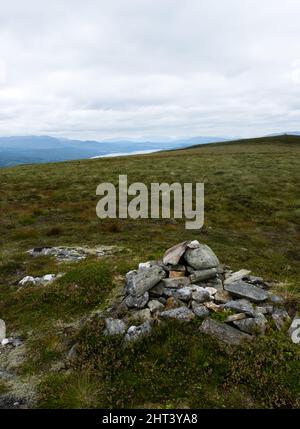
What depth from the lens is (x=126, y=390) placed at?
852 cm

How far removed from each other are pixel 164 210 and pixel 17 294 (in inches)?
734

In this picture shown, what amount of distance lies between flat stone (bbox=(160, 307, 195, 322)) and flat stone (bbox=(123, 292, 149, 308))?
81 centimetres

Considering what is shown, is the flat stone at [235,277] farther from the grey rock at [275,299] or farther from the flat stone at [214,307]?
the flat stone at [214,307]

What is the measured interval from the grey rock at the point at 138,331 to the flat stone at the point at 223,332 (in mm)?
1497

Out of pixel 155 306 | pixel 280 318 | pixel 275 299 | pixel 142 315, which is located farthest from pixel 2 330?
pixel 275 299

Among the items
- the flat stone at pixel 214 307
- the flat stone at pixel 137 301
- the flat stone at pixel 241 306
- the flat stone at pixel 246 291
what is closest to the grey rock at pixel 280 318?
the flat stone at pixel 246 291

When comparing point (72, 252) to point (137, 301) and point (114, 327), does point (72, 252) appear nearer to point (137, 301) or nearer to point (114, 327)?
point (137, 301)

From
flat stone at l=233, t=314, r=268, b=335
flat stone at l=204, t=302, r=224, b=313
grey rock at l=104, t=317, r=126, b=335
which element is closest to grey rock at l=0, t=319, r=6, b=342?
grey rock at l=104, t=317, r=126, b=335

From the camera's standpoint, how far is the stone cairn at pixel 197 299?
9.99 m

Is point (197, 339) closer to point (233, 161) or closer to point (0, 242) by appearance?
point (0, 242)

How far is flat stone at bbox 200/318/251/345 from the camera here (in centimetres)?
958

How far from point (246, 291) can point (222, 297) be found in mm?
814

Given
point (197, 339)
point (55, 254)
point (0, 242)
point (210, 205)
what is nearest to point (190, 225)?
point (210, 205)
